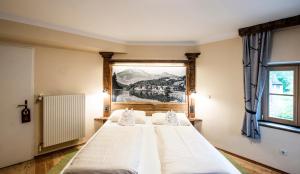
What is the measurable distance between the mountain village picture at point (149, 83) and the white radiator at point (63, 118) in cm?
81

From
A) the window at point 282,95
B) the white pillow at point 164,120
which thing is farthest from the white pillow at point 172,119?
the window at point 282,95

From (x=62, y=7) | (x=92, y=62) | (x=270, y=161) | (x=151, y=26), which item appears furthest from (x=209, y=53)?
(x=62, y=7)

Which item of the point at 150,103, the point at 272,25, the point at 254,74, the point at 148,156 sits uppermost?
the point at 272,25

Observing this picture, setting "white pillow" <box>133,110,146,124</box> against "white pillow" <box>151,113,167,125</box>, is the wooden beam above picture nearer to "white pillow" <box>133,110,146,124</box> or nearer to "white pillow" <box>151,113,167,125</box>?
"white pillow" <box>151,113,167,125</box>

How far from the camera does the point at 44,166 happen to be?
106 inches

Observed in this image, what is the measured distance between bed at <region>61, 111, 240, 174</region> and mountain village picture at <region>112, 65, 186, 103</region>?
1.31 meters

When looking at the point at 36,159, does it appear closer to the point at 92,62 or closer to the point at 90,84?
the point at 90,84

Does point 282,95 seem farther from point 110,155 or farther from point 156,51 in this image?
point 110,155

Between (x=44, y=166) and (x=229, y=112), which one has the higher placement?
(x=229, y=112)

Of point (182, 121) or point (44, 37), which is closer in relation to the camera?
point (44, 37)

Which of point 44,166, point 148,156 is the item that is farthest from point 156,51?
point 44,166

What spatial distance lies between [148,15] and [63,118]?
248cm

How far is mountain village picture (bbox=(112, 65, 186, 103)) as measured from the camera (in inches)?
146

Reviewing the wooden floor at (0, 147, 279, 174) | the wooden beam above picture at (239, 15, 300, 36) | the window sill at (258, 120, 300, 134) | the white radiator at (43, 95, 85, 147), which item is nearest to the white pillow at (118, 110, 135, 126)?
the white radiator at (43, 95, 85, 147)
